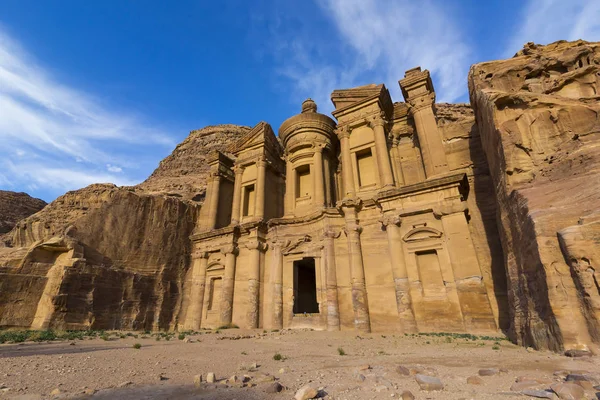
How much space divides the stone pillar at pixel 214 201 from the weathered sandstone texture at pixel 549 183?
59.1 feet

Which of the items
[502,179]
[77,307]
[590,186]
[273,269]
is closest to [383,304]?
[273,269]

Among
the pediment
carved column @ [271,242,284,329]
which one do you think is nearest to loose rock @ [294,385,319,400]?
the pediment

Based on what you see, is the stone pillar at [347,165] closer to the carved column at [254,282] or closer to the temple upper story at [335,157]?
the temple upper story at [335,157]

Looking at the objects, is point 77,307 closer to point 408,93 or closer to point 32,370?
point 32,370

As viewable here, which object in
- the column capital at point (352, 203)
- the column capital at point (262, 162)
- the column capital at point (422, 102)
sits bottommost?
the column capital at point (352, 203)

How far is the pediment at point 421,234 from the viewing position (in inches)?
535

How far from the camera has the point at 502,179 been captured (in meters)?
9.48

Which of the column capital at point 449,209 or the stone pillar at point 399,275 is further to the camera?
the column capital at point 449,209

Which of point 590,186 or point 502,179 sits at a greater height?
point 502,179

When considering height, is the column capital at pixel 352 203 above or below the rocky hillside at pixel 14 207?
below

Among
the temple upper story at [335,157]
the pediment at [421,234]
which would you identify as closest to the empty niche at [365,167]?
the temple upper story at [335,157]

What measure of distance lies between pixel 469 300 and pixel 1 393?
13.6 metres

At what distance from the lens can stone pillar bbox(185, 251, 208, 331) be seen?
1871 cm

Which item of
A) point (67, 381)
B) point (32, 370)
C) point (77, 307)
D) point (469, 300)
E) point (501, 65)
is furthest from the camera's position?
point (77, 307)
